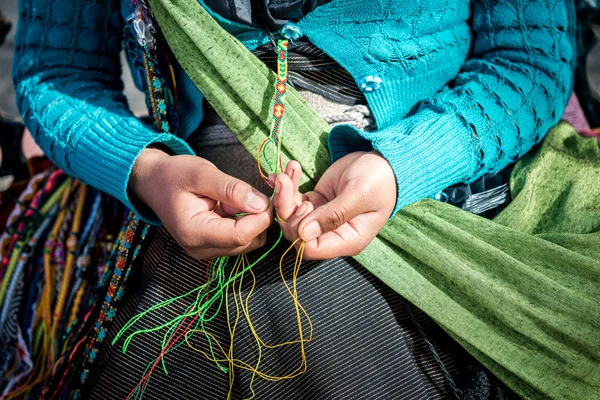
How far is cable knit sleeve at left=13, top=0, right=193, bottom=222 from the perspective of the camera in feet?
3.20

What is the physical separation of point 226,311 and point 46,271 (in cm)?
58

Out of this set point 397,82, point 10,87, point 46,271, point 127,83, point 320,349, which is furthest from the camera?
point 10,87

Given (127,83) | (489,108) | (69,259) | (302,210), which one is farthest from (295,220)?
(127,83)

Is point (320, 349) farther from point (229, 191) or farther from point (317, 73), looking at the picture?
point (317, 73)

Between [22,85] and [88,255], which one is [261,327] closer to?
[88,255]

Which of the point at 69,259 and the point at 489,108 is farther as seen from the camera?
the point at 69,259

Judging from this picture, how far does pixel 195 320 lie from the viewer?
3.06 ft

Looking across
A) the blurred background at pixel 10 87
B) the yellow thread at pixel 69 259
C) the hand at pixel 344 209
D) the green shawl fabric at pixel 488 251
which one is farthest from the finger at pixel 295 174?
the blurred background at pixel 10 87

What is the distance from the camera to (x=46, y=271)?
124cm

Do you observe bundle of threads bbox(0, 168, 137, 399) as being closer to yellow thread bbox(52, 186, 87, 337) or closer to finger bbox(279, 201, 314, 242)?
yellow thread bbox(52, 186, 87, 337)

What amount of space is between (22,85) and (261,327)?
0.72 metres

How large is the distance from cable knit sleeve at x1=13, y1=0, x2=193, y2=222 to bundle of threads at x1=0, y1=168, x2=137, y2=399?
0.86 feet

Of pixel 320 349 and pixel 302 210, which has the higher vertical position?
pixel 302 210

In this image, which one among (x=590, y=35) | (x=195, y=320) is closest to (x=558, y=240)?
(x=195, y=320)
